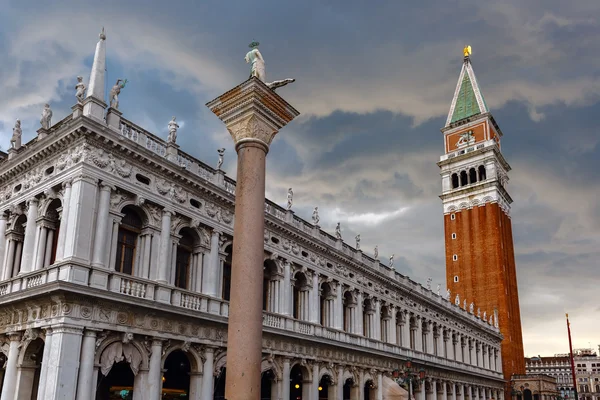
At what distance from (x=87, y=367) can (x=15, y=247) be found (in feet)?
25.3

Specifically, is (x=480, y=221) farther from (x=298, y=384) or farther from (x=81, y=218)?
(x=81, y=218)

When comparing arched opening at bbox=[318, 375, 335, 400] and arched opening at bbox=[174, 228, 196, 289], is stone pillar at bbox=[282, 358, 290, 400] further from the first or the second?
arched opening at bbox=[174, 228, 196, 289]

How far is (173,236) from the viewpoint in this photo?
2383 centimetres

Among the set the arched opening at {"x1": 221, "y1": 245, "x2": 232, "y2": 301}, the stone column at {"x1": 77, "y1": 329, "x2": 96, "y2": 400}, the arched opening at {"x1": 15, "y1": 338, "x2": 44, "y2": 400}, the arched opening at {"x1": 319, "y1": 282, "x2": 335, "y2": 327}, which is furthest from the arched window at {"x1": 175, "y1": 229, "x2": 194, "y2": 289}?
the arched opening at {"x1": 319, "y1": 282, "x2": 335, "y2": 327}

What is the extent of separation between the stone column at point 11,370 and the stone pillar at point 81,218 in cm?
371

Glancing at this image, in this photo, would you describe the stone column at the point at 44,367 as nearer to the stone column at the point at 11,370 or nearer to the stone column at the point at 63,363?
the stone column at the point at 63,363

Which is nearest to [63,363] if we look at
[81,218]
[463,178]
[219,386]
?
[81,218]

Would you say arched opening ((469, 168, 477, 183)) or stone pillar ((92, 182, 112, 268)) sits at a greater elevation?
arched opening ((469, 168, 477, 183))

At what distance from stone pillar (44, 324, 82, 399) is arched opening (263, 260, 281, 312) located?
12.0m

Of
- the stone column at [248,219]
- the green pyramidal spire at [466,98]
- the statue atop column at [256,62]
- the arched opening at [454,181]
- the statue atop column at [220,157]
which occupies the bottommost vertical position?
the stone column at [248,219]

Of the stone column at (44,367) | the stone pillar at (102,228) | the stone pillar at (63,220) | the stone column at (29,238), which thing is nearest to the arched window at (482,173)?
the stone pillar at (102,228)

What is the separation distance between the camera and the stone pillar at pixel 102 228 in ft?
66.7

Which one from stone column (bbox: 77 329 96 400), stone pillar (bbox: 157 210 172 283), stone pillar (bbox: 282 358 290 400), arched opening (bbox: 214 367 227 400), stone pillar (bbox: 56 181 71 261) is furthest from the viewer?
stone pillar (bbox: 282 358 290 400)

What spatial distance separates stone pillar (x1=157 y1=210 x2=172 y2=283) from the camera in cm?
2267
